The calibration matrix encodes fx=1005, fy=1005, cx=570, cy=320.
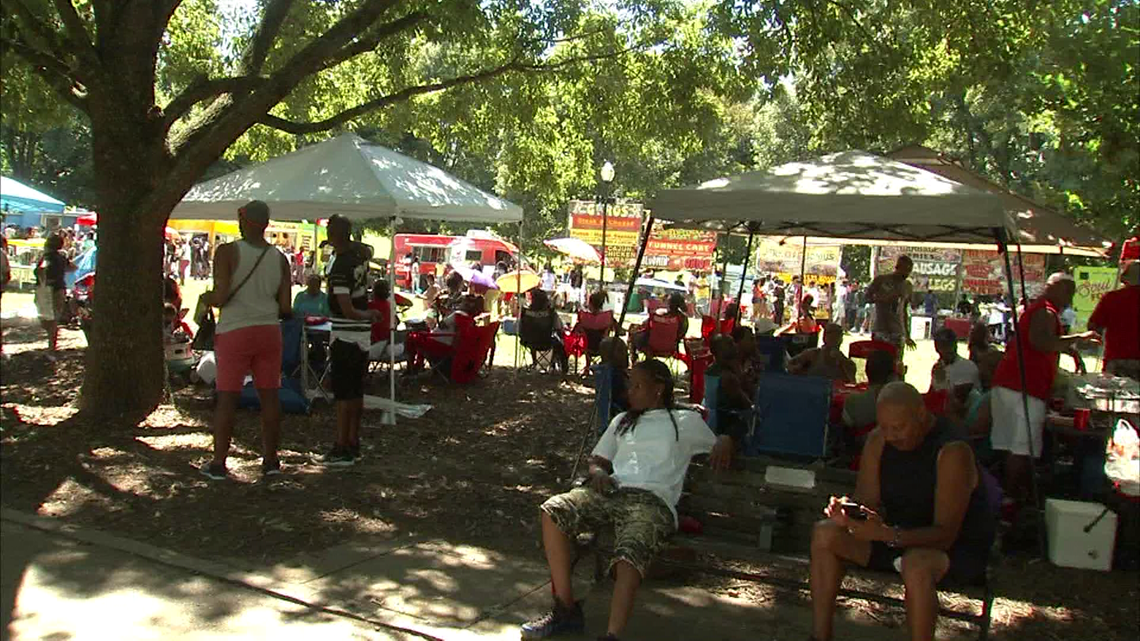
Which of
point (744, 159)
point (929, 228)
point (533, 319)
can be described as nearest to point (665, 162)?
point (744, 159)

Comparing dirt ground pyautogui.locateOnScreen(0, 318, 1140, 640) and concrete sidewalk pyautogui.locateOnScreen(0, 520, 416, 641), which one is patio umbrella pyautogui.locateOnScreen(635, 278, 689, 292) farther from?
concrete sidewalk pyautogui.locateOnScreen(0, 520, 416, 641)

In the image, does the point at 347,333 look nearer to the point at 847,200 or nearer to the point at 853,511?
the point at 847,200

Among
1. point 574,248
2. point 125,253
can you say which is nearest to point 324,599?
point 125,253

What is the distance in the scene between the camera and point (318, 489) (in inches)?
247

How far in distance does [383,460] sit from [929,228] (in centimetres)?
498

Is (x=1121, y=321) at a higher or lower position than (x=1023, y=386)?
higher

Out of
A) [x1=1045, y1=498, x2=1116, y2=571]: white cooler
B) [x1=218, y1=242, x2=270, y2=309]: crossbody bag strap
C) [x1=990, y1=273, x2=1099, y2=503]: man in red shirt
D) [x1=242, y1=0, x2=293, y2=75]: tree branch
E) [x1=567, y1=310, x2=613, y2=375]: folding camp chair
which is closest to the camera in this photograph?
[x1=1045, y1=498, x2=1116, y2=571]: white cooler

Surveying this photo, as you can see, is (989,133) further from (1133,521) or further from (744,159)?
(1133,521)

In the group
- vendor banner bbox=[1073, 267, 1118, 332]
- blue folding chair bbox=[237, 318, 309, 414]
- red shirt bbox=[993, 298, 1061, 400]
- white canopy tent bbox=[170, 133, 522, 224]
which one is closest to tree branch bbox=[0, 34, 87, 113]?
white canopy tent bbox=[170, 133, 522, 224]

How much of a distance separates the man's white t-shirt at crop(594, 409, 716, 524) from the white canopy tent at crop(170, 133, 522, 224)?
4203mm

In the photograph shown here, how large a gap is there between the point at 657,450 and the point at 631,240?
2630 cm

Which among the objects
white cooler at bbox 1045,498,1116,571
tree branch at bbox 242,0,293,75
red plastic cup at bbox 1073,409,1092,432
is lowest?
white cooler at bbox 1045,498,1116,571

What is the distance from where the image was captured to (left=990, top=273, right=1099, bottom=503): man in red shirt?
612 centimetres

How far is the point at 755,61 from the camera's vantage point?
11.2 metres
